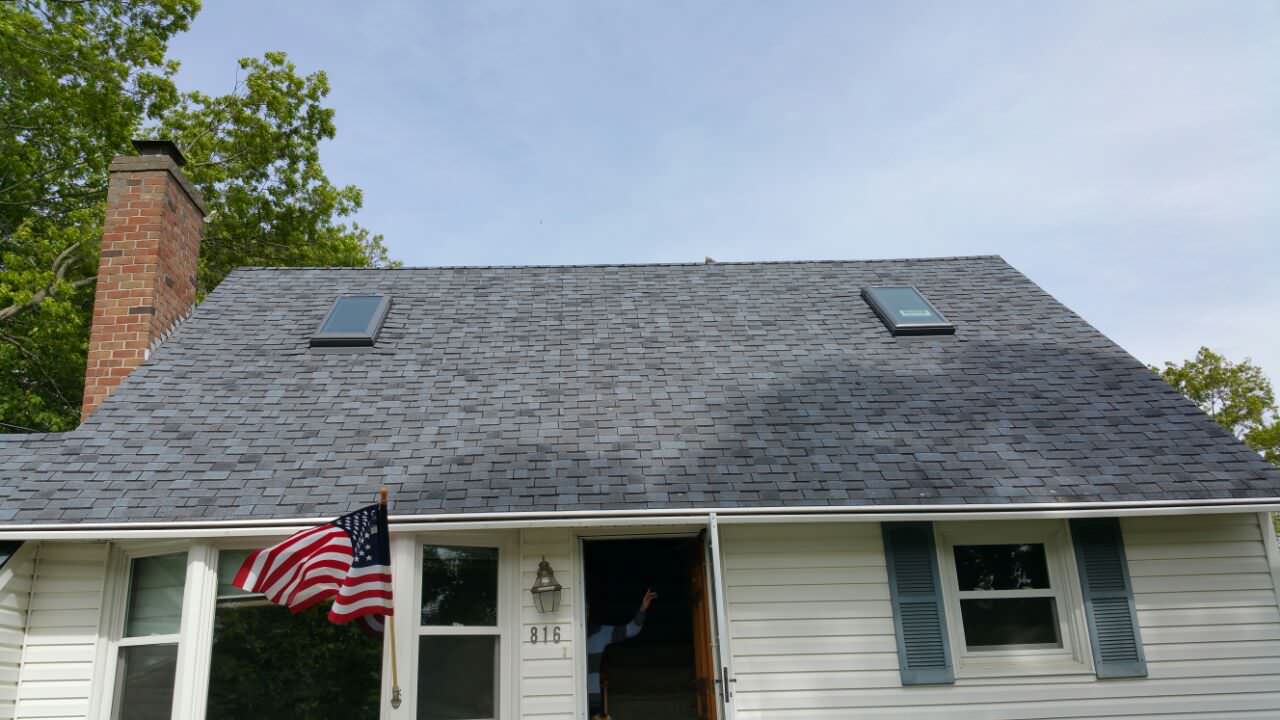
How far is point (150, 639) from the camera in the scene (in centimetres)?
625

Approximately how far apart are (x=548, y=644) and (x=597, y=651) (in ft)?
2.33

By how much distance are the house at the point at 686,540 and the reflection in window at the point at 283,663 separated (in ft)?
0.07

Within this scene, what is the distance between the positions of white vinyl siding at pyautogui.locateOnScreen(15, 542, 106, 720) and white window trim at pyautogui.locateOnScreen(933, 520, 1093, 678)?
243 inches

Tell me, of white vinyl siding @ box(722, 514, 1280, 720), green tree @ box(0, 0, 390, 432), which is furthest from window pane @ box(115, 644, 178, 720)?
green tree @ box(0, 0, 390, 432)

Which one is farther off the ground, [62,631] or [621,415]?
[621,415]

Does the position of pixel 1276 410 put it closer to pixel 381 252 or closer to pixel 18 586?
pixel 381 252

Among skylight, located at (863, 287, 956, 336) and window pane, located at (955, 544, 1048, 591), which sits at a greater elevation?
skylight, located at (863, 287, 956, 336)

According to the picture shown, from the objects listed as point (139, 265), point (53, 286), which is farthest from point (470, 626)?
point (53, 286)

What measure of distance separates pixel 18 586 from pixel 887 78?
9471mm

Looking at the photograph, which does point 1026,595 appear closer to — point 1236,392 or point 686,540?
point 686,540

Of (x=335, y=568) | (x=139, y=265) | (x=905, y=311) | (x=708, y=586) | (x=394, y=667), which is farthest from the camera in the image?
(x=905, y=311)

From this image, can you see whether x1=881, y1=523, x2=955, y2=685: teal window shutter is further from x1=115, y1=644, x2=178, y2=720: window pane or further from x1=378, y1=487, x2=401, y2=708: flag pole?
x1=115, y1=644, x2=178, y2=720: window pane

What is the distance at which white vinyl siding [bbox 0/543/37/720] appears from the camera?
595cm

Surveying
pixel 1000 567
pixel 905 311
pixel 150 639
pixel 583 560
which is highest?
pixel 905 311
